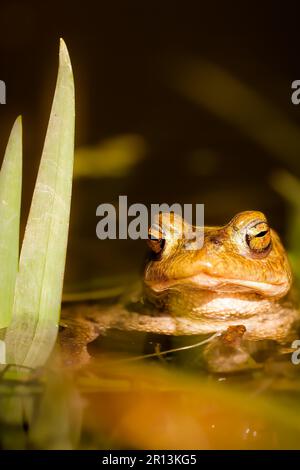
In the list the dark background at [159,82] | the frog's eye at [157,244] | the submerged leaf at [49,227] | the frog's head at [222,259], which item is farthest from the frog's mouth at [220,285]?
the dark background at [159,82]

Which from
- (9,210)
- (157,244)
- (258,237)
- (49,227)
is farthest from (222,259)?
(9,210)

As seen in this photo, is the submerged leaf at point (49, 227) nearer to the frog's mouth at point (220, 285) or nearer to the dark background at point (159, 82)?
the frog's mouth at point (220, 285)

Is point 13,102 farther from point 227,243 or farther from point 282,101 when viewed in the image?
point 227,243

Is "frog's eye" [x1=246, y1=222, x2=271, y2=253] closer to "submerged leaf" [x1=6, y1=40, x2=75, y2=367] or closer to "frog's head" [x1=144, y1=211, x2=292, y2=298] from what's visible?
"frog's head" [x1=144, y1=211, x2=292, y2=298]

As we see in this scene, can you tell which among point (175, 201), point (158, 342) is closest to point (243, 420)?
point (158, 342)

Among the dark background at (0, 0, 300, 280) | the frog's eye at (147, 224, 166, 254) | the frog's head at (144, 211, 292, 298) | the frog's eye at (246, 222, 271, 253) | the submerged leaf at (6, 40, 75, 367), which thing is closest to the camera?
the submerged leaf at (6, 40, 75, 367)

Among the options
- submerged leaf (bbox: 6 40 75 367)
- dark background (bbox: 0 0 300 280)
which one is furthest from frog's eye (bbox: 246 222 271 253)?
dark background (bbox: 0 0 300 280)
